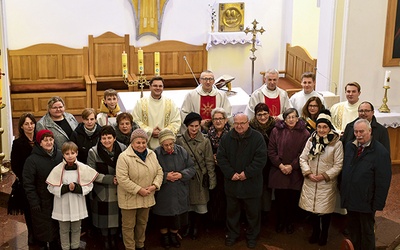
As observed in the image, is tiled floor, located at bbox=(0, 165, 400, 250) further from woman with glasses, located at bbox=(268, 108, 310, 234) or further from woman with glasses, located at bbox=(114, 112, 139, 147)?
woman with glasses, located at bbox=(114, 112, 139, 147)

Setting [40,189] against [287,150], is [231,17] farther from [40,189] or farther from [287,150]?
[40,189]

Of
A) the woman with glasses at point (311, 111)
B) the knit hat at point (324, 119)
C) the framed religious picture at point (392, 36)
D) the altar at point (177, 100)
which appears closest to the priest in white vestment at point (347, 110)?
the woman with glasses at point (311, 111)

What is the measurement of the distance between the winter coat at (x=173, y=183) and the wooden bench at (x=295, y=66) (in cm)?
572

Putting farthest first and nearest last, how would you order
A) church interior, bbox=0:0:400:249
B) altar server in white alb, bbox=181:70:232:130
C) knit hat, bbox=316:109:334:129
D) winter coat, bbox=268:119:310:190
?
church interior, bbox=0:0:400:249 < altar server in white alb, bbox=181:70:232:130 < winter coat, bbox=268:119:310:190 < knit hat, bbox=316:109:334:129

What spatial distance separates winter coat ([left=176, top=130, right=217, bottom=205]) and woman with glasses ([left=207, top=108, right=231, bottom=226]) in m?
0.13

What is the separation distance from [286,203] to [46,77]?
6.60 meters

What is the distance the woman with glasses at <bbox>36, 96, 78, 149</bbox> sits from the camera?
705cm

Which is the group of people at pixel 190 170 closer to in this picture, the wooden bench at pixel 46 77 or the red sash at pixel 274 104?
the red sash at pixel 274 104

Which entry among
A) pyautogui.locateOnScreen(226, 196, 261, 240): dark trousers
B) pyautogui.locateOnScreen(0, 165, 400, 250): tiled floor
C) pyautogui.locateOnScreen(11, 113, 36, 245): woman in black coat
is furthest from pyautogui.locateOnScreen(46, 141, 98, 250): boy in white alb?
pyautogui.locateOnScreen(226, 196, 261, 240): dark trousers

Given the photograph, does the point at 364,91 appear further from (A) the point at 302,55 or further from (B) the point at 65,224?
(B) the point at 65,224

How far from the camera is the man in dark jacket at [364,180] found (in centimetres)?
660

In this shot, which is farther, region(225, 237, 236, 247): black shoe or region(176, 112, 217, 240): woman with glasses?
region(225, 237, 236, 247): black shoe

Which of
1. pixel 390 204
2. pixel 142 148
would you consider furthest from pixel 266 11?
pixel 142 148

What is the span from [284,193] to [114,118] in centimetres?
204
